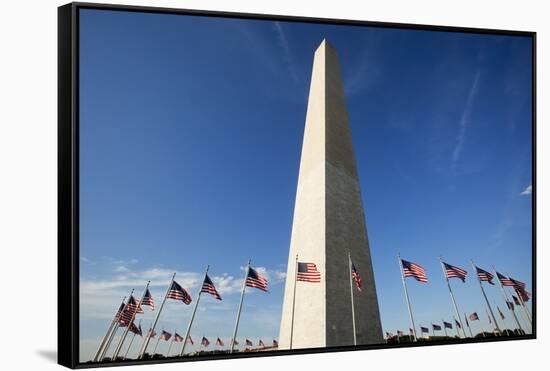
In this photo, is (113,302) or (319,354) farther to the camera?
(319,354)

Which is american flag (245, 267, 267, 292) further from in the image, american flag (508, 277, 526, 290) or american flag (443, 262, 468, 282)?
american flag (508, 277, 526, 290)

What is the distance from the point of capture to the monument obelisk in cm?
1420

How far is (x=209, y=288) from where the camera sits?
12508 millimetres

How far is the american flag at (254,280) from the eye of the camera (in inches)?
506

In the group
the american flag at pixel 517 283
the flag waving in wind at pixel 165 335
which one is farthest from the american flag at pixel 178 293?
the american flag at pixel 517 283

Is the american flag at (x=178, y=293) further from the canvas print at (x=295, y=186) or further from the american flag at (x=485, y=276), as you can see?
the american flag at (x=485, y=276)

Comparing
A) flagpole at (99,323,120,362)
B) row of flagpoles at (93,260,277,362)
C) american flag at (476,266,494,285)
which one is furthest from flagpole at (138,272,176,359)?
american flag at (476,266,494,285)

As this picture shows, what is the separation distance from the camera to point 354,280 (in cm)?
1520

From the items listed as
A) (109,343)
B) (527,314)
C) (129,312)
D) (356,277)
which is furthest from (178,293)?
(527,314)

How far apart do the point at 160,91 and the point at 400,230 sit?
20.6 feet

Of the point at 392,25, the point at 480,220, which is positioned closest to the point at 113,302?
the point at 392,25

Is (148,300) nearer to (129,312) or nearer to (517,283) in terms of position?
(129,312)

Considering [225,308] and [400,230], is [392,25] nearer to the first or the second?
[400,230]

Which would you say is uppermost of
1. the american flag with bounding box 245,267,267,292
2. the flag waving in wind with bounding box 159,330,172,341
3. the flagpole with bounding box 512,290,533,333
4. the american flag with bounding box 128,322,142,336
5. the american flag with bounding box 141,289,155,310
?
the flagpole with bounding box 512,290,533,333
